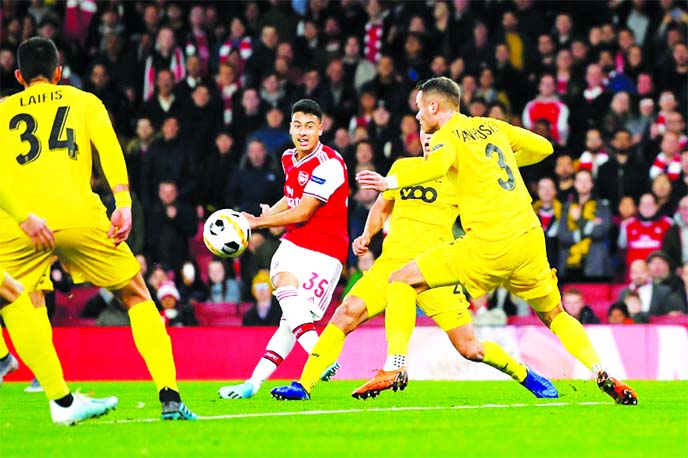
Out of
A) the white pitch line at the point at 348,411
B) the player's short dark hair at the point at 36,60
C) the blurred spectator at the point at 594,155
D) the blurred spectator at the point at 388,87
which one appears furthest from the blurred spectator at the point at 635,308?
the player's short dark hair at the point at 36,60

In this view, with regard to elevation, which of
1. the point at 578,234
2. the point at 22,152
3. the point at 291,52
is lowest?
the point at 578,234

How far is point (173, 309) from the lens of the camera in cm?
1625

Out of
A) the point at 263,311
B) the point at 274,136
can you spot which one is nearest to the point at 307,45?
the point at 274,136

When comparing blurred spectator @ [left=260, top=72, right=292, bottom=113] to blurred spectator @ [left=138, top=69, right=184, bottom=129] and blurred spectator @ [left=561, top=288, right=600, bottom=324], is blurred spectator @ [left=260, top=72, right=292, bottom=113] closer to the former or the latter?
blurred spectator @ [left=138, top=69, right=184, bottom=129]

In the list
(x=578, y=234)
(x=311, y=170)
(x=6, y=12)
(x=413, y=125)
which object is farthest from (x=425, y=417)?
(x=6, y=12)

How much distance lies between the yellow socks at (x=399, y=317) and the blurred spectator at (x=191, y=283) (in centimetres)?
756

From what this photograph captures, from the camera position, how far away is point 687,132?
58.7 ft

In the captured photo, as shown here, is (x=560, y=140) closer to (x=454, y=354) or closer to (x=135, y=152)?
(x=454, y=354)

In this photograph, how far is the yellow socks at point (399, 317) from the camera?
9.50 meters

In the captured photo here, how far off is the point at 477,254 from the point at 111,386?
5942 mm

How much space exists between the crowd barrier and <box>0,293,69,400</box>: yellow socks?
7.30 metres

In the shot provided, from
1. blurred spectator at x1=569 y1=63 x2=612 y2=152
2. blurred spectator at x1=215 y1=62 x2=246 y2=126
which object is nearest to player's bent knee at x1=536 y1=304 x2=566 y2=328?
blurred spectator at x1=569 y1=63 x2=612 y2=152

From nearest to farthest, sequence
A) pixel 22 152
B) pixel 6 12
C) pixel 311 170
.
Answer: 1. pixel 22 152
2. pixel 311 170
3. pixel 6 12

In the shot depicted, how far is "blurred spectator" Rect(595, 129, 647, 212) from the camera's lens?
658 inches
